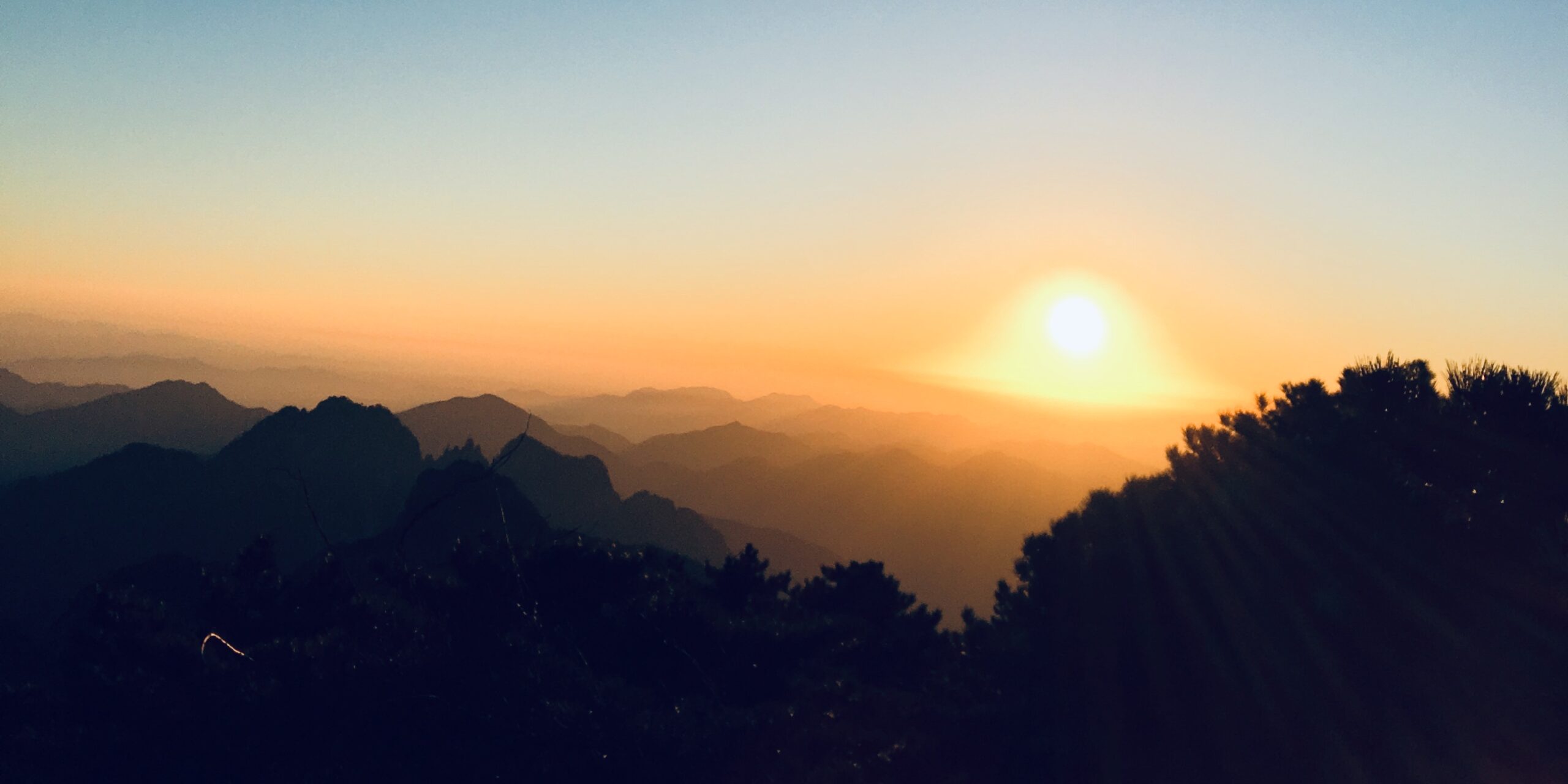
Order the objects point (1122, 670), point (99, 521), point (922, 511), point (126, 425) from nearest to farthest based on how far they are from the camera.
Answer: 1. point (1122, 670)
2. point (99, 521)
3. point (922, 511)
4. point (126, 425)

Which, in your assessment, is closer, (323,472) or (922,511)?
(323,472)

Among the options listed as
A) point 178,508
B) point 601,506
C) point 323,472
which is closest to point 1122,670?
point 601,506

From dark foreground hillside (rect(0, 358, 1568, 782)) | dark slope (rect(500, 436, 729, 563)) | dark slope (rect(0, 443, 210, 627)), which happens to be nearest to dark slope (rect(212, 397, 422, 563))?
dark slope (rect(0, 443, 210, 627))

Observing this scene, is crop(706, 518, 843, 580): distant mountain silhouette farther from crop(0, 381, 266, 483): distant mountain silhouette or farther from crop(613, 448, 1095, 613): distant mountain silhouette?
Result: crop(0, 381, 266, 483): distant mountain silhouette

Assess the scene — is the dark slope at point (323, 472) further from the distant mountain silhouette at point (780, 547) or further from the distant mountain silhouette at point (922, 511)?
the distant mountain silhouette at point (922, 511)

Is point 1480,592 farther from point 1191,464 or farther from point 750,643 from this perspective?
point 750,643

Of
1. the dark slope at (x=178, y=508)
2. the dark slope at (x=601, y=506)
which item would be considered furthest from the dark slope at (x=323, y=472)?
the dark slope at (x=601, y=506)

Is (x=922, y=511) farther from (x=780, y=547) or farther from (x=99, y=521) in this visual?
(x=99, y=521)
